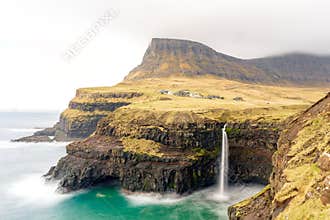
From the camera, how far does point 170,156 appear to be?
246 feet

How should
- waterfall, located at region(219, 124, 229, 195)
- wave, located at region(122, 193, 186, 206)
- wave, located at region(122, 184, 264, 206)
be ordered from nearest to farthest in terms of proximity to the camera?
wave, located at region(122, 184, 264, 206), wave, located at region(122, 193, 186, 206), waterfall, located at region(219, 124, 229, 195)

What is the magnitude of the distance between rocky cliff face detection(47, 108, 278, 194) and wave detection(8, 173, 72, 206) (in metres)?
3.46

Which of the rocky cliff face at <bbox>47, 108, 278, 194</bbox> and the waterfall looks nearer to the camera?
the rocky cliff face at <bbox>47, 108, 278, 194</bbox>

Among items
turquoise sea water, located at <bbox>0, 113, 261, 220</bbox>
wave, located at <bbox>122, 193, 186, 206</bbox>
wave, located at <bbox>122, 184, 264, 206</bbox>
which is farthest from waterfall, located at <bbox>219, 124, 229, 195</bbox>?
wave, located at <bbox>122, 193, 186, 206</bbox>

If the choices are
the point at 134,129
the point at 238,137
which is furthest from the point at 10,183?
the point at 238,137

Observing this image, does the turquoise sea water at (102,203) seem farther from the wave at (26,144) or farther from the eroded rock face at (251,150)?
the wave at (26,144)

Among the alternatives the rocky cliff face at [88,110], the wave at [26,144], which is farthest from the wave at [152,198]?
the wave at [26,144]

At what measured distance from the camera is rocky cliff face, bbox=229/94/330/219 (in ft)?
68.5

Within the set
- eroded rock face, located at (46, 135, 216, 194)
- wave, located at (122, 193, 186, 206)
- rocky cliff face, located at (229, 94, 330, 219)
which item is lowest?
wave, located at (122, 193, 186, 206)

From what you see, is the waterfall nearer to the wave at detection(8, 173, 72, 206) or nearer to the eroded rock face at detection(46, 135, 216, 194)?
the eroded rock face at detection(46, 135, 216, 194)

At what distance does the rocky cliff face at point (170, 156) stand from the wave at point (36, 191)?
11.4 ft

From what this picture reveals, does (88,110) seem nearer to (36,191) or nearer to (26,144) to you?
(26,144)

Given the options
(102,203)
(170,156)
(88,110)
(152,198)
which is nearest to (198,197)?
(152,198)

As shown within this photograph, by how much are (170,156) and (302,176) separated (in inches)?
2022
